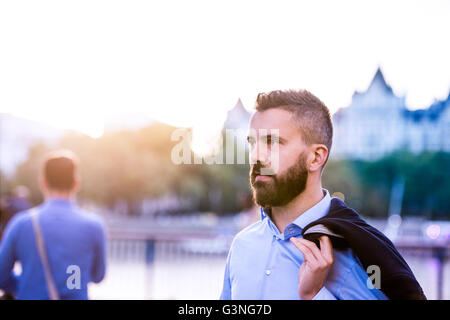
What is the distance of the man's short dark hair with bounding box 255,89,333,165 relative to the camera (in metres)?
Result: 1.77

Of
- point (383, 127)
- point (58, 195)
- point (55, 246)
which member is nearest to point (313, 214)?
point (55, 246)

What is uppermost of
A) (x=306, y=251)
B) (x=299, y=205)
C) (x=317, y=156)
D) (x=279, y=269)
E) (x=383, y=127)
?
(x=383, y=127)

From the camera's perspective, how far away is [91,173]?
31344 mm

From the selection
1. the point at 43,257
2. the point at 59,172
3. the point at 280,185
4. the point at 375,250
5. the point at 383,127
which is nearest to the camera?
the point at 375,250

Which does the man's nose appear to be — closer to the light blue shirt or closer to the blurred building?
the light blue shirt

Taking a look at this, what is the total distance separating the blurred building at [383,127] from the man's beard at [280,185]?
150 ft

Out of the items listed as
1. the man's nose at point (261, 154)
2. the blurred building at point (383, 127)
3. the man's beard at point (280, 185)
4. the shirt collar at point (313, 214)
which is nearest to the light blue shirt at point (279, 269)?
the shirt collar at point (313, 214)

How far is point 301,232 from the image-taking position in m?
1.79

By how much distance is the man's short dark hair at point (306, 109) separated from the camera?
1.77 meters

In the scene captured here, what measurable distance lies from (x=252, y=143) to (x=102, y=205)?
35.4 m

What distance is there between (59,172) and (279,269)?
5.78 ft

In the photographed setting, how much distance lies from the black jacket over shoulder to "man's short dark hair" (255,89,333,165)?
324 mm

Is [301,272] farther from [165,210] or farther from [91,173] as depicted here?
[165,210]

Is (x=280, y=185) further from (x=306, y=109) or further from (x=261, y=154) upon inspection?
(x=306, y=109)
